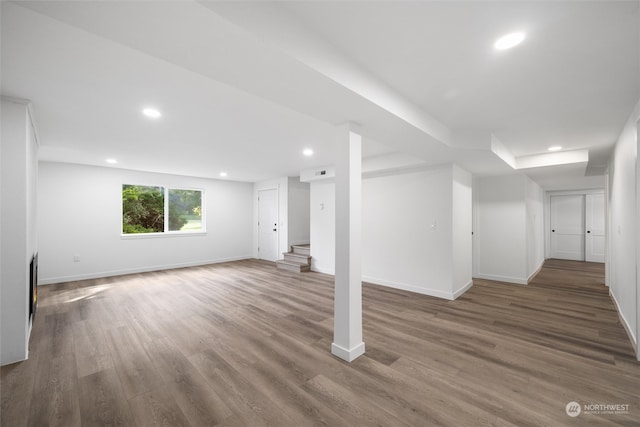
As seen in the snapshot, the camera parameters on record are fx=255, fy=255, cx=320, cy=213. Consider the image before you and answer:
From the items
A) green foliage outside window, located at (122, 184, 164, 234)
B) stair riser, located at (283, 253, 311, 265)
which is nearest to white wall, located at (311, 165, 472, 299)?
stair riser, located at (283, 253, 311, 265)

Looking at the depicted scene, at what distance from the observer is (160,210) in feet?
22.0

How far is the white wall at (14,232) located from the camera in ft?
7.70

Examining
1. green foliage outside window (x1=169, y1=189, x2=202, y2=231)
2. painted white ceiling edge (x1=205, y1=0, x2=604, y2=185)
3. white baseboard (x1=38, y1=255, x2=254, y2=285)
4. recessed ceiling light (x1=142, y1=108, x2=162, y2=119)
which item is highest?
recessed ceiling light (x1=142, y1=108, x2=162, y2=119)

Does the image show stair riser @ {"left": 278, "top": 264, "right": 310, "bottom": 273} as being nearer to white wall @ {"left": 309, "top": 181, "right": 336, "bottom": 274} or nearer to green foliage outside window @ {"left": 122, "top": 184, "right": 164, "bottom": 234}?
white wall @ {"left": 309, "top": 181, "right": 336, "bottom": 274}

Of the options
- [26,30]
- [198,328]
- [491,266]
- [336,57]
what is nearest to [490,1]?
[336,57]

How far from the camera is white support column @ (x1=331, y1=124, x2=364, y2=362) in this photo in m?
2.46

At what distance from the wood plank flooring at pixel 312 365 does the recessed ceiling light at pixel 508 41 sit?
2.50 m

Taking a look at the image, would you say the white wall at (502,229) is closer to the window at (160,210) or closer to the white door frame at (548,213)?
the white door frame at (548,213)

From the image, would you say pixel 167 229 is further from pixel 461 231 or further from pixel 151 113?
pixel 461 231

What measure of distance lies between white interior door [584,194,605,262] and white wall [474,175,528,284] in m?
4.81

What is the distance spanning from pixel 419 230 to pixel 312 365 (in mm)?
3142

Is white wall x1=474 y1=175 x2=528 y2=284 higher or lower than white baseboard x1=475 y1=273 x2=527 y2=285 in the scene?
higher

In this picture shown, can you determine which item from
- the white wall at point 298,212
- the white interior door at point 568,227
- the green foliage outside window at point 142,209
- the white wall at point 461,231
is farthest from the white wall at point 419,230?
the white interior door at point 568,227

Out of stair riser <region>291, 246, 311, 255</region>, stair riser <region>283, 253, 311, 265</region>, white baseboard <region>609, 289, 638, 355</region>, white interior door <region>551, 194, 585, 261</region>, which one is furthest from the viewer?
white interior door <region>551, 194, 585, 261</region>
